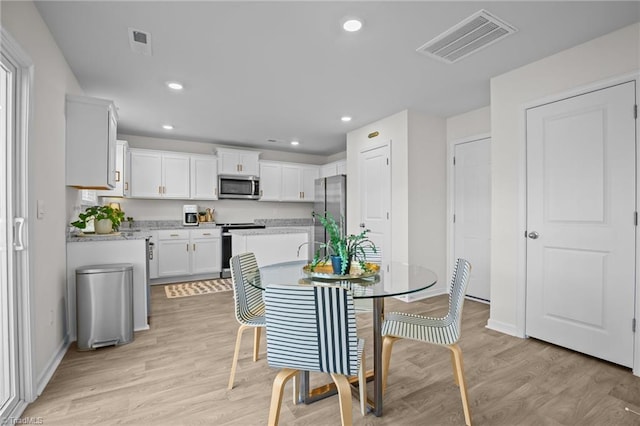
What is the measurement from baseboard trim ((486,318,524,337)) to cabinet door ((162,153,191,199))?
16.0 ft

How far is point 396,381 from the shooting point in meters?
2.19

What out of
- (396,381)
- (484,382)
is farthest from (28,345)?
(484,382)

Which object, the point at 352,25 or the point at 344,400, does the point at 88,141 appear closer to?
the point at 352,25

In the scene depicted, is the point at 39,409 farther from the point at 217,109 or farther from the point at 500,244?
the point at 500,244

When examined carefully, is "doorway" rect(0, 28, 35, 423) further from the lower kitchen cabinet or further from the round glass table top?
the lower kitchen cabinet

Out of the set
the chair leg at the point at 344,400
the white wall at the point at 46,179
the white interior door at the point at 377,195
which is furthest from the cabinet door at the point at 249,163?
the chair leg at the point at 344,400

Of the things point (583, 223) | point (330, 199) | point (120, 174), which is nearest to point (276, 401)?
point (583, 223)

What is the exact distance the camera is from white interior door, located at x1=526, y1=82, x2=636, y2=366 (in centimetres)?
235

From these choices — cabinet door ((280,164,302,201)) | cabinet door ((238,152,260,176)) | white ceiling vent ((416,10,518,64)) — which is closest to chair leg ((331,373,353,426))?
white ceiling vent ((416,10,518,64))

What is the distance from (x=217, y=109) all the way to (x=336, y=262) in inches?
121

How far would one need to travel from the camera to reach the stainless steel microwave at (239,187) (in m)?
5.89

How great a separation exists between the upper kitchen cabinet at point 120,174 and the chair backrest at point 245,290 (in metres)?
3.68

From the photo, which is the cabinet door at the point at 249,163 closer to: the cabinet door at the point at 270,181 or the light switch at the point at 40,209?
the cabinet door at the point at 270,181

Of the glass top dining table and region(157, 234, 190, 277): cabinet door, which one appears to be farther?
region(157, 234, 190, 277): cabinet door
